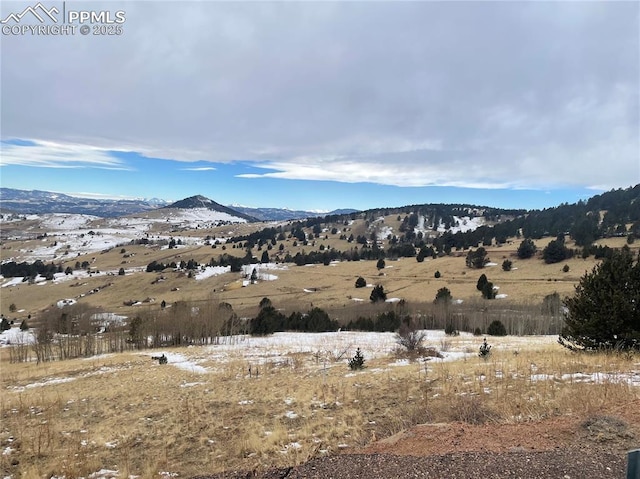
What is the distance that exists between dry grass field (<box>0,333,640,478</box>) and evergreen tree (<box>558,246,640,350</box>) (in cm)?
140

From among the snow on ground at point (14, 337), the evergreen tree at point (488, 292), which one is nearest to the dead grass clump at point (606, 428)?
the evergreen tree at point (488, 292)

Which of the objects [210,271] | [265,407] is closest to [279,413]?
[265,407]

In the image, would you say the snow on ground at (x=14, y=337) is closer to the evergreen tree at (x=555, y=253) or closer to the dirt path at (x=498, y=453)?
the dirt path at (x=498, y=453)

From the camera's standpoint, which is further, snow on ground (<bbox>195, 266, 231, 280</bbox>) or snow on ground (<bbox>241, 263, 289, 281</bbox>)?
snow on ground (<bbox>195, 266, 231, 280</bbox>)

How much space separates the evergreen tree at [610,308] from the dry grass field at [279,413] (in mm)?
1397

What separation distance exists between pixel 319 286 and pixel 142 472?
10711 centimetres

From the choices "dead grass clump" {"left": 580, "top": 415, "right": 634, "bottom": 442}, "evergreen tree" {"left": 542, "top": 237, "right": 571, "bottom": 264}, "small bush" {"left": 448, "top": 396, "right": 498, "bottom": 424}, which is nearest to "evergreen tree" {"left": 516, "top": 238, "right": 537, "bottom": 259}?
"evergreen tree" {"left": 542, "top": 237, "right": 571, "bottom": 264}

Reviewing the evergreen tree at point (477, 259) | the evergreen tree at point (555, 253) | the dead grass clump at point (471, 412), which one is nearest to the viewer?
the dead grass clump at point (471, 412)

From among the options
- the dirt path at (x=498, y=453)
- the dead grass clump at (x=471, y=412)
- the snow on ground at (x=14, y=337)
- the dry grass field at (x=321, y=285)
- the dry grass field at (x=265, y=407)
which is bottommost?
the snow on ground at (x=14, y=337)

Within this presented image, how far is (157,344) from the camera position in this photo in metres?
56.3

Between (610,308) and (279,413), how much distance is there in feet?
45.8

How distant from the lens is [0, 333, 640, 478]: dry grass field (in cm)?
939

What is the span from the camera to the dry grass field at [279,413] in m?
9.39

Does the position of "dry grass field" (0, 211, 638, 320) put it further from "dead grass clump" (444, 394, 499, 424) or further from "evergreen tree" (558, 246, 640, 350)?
"dead grass clump" (444, 394, 499, 424)
